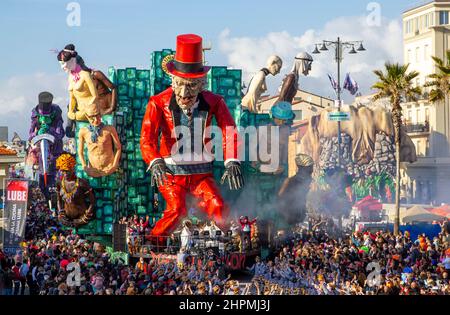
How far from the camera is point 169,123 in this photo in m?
33.9

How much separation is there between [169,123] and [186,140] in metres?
0.77

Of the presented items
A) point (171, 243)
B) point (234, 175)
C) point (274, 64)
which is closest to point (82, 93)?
point (171, 243)

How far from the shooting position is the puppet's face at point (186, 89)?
33062 mm

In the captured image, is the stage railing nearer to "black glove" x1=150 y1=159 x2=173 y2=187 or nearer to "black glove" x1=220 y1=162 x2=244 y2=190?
"black glove" x1=220 y1=162 x2=244 y2=190

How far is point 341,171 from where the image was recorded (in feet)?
186

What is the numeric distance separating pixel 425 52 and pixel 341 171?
16681 millimetres

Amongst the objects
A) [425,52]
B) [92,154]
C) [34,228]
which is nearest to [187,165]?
[92,154]

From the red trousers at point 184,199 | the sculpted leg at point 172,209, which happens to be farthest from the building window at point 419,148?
the sculpted leg at point 172,209

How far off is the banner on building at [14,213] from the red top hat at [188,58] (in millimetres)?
5505

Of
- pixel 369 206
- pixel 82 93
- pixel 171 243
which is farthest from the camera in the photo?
pixel 369 206

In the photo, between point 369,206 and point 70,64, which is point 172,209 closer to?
point 70,64

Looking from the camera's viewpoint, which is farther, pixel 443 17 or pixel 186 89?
pixel 443 17

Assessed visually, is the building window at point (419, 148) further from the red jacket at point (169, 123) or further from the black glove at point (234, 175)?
the black glove at point (234, 175)
